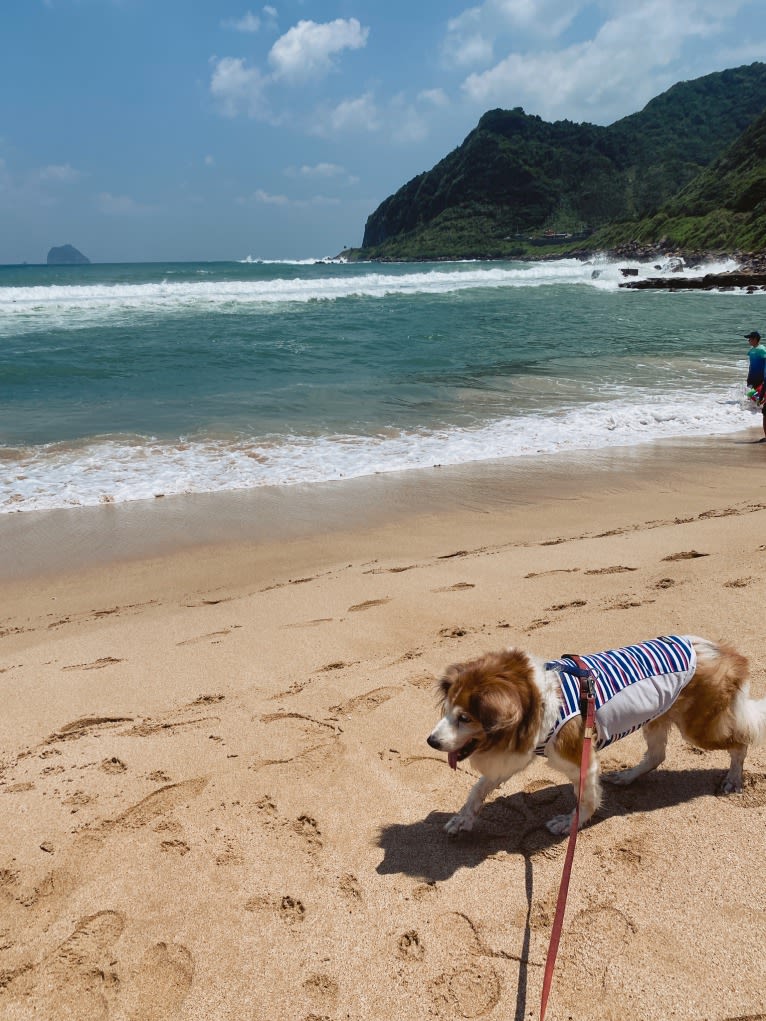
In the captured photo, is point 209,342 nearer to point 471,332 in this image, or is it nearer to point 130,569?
point 471,332

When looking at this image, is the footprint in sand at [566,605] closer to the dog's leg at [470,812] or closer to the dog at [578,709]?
the dog at [578,709]

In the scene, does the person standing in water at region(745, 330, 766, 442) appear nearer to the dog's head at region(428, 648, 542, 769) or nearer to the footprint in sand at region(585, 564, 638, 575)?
the footprint in sand at region(585, 564, 638, 575)

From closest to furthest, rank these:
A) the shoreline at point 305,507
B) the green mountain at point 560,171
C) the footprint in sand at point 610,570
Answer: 1. the footprint in sand at point 610,570
2. the shoreline at point 305,507
3. the green mountain at point 560,171

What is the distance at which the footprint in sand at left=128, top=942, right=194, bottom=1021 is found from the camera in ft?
6.79

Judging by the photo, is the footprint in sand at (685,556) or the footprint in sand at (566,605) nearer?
the footprint in sand at (566,605)

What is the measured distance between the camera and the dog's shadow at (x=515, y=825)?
265 centimetres


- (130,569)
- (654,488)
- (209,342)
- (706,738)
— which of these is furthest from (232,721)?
(209,342)

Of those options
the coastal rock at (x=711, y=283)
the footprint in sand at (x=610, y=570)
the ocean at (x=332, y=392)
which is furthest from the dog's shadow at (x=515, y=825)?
the coastal rock at (x=711, y=283)

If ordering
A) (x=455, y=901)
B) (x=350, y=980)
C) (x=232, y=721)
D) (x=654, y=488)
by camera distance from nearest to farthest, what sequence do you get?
(x=350, y=980) → (x=455, y=901) → (x=232, y=721) → (x=654, y=488)

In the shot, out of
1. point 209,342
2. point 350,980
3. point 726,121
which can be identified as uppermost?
point 726,121

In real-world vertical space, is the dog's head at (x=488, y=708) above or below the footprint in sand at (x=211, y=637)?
above

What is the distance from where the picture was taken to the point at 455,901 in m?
2.45

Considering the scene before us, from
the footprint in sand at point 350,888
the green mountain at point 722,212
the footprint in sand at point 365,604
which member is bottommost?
the footprint in sand at point 350,888

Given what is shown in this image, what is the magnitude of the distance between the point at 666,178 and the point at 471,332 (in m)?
123
